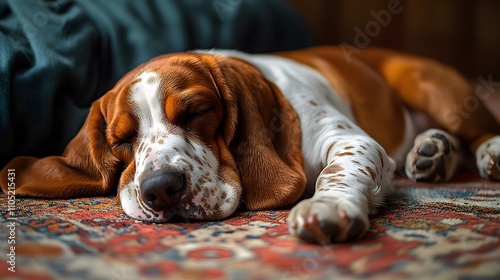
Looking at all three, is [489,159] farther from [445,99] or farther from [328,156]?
[328,156]

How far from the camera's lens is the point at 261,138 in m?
2.11

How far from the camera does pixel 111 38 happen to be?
119 inches

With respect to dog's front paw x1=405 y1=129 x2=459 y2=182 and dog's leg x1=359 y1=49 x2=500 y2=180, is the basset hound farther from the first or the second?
dog's leg x1=359 y1=49 x2=500 y2=180

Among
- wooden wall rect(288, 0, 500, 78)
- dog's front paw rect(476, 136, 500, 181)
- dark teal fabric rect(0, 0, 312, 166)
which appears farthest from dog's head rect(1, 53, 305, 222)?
wooden wall rect(288, 0, 500, 78)

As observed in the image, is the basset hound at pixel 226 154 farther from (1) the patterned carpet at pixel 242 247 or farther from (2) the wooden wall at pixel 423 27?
(2) the wooden wall at pixel 423 27

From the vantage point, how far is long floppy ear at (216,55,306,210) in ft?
6.63

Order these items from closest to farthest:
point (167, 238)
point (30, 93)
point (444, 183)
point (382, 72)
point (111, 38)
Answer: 1. point (167, 238)
2. point (30, 93)
3. point (444, 183)
4. point (111, 38)
5. point (382, 72)

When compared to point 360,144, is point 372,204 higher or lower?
lower

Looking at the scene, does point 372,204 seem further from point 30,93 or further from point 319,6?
point 319,6

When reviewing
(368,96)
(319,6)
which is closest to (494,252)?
(368,96)

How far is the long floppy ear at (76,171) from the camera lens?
2.25 m

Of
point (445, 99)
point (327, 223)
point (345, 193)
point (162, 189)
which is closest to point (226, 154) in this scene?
point (162, 189)

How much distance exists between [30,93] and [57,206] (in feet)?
2.06

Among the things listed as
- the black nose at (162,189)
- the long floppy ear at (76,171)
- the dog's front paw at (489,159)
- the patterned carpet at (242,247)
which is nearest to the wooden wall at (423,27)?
the dog's front paw at (489,159)
